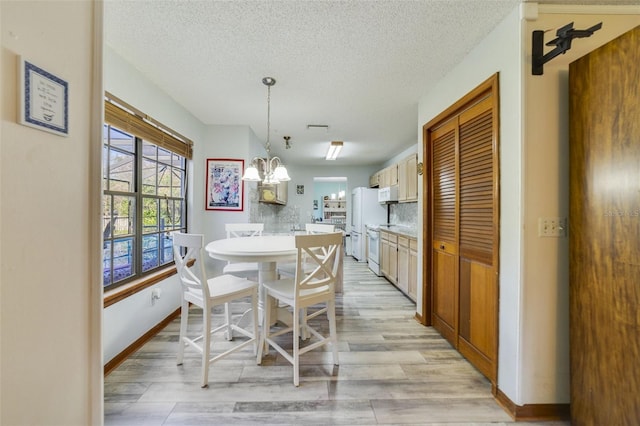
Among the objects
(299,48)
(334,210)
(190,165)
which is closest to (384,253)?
(190,165)

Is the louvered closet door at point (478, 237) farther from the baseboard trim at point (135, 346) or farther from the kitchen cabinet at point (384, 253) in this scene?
the baseboard trim at point (135, 346)

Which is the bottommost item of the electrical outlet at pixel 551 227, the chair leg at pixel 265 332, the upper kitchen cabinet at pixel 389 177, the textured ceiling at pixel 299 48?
the chair leg at pixel 265 332

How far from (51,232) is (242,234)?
2.57m

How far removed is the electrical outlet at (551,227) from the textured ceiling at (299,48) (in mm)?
1238

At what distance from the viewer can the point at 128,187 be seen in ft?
7.14

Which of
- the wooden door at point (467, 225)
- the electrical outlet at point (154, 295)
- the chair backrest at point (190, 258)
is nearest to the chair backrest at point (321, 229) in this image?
the wooden door at point (467, 225)

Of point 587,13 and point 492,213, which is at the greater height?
point 587,13

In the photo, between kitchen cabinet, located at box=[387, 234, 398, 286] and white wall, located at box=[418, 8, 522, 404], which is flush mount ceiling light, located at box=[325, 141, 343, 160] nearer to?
kitchen cabinet, located at box=[387, 234, 398, 286]

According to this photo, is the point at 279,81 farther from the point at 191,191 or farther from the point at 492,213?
the point at 492,213

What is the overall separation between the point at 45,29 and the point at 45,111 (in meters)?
0.24

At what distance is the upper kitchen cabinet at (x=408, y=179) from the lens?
371cm

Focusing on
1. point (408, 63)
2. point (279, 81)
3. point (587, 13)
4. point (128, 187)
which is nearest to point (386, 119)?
point (408, 63)

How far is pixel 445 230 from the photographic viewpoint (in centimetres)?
225

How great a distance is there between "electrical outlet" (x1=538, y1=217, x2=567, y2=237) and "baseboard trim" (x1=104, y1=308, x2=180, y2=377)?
9.68ft
